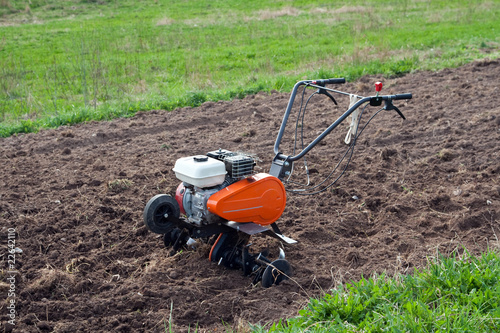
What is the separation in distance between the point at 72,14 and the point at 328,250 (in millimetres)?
22647

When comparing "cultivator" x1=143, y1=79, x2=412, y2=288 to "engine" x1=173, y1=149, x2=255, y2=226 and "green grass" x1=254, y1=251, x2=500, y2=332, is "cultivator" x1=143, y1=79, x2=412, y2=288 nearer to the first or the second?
"engine" x1=173, y1=149, x2=255, y2=226

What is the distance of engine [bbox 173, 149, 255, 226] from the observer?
13.4 ft

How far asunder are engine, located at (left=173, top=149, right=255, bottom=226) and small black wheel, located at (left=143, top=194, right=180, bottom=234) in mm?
194

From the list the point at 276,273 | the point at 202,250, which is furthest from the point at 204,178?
the point at 276,273

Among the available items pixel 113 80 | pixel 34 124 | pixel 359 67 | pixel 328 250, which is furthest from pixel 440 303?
pixel 113 80

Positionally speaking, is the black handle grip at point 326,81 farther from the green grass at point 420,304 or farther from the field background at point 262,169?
the green grass at point 420,304

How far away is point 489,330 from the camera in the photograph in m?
3.10

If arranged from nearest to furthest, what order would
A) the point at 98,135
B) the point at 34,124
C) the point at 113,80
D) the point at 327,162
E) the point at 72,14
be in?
the point at 327,162, the point at 98,135, the point at 34,124, the point at 113,80, the point at 72,14

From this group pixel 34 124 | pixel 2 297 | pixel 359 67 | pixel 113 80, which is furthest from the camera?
pixel 113 80

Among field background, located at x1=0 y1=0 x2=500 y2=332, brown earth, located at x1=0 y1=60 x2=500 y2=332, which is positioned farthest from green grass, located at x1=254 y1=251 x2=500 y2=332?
brown earth, located at x1=0 y1=60 x2=500 y2=332

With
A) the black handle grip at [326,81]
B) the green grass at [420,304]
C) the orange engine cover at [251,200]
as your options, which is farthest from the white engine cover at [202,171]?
the black handle grip at [326,81]

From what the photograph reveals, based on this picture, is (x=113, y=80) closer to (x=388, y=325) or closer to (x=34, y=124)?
(x=34, y=124)

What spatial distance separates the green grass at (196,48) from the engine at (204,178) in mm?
4967

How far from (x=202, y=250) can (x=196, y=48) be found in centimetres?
1266
